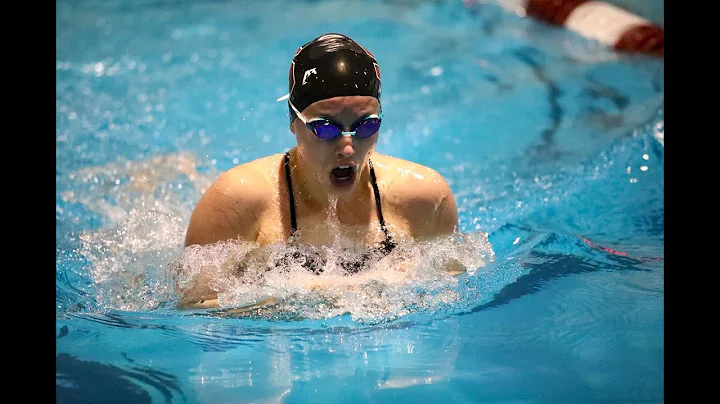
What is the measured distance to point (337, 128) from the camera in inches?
93.9

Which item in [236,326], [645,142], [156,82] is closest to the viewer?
[236,326]

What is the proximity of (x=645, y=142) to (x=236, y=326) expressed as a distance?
2.75 metres

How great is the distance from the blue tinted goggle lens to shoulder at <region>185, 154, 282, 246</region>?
315 mm

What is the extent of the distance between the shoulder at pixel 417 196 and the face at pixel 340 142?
11.4 inches

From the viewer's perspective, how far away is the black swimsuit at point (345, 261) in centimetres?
260

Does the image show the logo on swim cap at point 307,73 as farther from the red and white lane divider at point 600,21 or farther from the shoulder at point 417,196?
the red and white lane divider at point 600,21

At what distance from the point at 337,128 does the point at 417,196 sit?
1.61ft

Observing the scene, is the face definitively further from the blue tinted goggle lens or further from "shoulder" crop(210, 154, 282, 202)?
"shoulder" crop(210, 154, 282, 202)

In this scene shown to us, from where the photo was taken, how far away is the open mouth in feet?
8.01

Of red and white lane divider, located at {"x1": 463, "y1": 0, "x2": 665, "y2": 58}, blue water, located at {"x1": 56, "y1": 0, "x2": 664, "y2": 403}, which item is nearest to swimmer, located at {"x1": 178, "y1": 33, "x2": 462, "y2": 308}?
blue water, located at {"x1": 56, "y1": 0, "x2": 664, "y2": 403}

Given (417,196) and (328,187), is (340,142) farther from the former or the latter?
(417,196)

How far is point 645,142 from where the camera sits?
4312 mm
